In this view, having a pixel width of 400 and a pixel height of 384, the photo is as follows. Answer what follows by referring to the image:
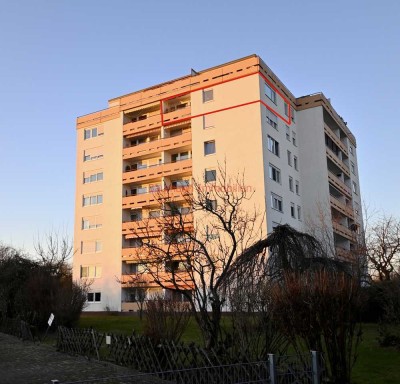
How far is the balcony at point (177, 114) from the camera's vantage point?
41528 millimetres

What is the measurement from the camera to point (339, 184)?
4941 centimetres

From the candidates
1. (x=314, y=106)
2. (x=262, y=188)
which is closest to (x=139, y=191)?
(x=262, y=188)

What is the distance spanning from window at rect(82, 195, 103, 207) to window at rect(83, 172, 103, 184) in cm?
165

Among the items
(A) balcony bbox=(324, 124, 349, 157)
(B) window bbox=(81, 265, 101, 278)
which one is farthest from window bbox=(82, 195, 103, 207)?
(A) balcony bbox=(324, 124, 349, 157)

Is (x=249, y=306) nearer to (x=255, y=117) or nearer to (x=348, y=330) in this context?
(x=348, y=330)

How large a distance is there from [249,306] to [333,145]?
141 ft

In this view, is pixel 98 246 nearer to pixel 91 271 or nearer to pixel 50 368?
pixel 91 271

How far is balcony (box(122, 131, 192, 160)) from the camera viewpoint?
136ft

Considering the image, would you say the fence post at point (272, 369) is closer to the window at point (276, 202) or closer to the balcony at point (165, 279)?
the balcony at point (165, 279)

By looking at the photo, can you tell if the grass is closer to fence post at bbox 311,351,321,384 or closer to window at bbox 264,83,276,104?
fence post at bbox 311,351,321,384

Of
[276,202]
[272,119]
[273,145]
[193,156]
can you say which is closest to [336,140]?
[272,119]

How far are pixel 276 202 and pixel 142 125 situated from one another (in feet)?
50.3

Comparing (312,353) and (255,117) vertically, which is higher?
(255,117)

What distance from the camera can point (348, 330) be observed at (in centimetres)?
1034
